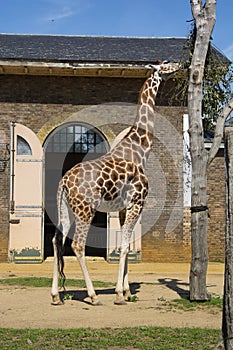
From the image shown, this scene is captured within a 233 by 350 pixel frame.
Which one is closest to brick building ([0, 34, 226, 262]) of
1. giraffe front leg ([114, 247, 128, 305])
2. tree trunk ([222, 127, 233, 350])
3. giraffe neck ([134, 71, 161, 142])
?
giraffe neck ([134, 71, 161, 142])

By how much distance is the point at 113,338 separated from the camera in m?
6.08

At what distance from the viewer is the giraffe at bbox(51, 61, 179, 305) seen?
8.38 m

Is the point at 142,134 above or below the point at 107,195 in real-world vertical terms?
above

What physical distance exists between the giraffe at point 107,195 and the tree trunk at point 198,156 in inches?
30.5

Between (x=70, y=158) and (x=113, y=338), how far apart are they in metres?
17.1

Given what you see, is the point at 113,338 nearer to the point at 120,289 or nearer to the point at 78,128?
the point at 120,289

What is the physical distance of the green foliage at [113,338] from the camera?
5.75m

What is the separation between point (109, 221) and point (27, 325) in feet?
28.8

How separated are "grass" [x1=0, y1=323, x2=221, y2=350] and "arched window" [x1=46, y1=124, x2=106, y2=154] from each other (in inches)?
395

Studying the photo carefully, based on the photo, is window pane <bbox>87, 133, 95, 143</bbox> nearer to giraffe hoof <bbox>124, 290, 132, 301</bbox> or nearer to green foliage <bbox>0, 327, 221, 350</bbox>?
giraffe hoof <bbox>124, 290, 132, 301</bbox>

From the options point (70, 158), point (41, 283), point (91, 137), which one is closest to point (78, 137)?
point (91, 137)

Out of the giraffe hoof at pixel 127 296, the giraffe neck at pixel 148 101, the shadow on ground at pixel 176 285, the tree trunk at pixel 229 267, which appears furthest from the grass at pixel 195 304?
the tree trunk at pixel 229 267

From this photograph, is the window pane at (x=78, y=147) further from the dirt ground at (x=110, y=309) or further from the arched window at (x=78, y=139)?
the dirt ground at (x=110, y=309)

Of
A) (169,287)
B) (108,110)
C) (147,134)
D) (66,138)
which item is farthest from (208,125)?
(66,138)
